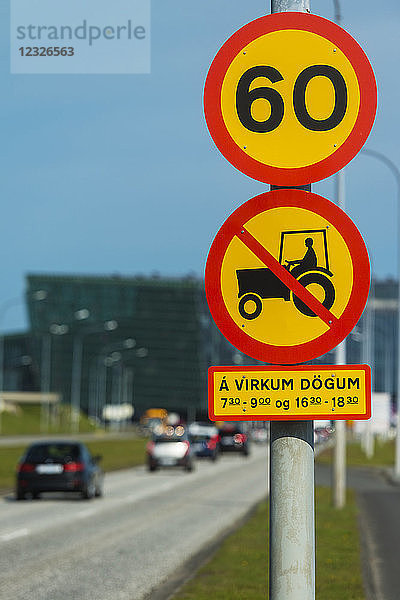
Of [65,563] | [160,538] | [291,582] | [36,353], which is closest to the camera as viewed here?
[291,582]

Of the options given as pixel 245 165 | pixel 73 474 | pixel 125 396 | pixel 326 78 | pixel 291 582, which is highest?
pixel 326 78

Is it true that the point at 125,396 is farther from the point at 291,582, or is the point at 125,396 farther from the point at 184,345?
the point at 291,582

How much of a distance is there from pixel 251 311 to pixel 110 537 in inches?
592

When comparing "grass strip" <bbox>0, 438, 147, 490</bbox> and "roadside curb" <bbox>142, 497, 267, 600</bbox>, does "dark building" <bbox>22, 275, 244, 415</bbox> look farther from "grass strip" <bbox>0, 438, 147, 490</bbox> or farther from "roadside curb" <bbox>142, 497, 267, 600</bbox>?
"roadside curb" <bbox>142, 497, 267, 600</bbox>

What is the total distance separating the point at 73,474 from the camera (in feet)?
94.9

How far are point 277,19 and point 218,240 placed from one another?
2.88 feet

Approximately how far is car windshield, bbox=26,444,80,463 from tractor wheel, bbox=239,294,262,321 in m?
25.0

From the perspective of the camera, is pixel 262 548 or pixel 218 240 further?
pixel 262 548

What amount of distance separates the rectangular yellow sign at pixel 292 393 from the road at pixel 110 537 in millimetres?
7865

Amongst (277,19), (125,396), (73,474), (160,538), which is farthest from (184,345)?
(277,19)

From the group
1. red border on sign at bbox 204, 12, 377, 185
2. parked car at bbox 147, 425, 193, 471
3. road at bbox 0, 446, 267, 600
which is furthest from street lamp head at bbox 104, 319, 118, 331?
red border on sign at bbox 204, 12, 377, 185

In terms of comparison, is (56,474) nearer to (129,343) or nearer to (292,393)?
(292,393)

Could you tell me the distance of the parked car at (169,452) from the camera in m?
47.0

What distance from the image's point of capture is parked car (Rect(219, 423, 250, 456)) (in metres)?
69.6
